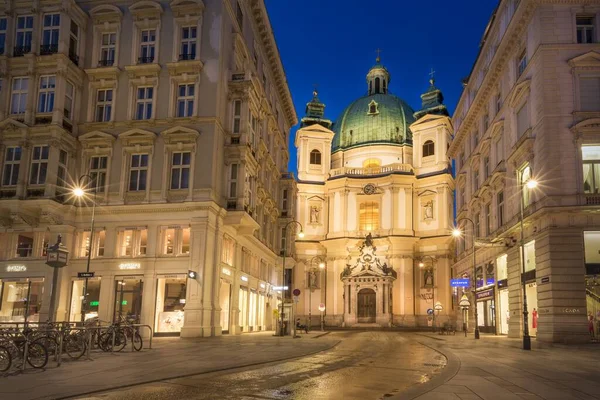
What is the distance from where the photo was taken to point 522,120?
41969 millimetres

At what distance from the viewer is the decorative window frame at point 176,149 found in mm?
39875

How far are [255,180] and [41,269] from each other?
16.7m

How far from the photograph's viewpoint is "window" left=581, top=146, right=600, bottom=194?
3556 centimetres

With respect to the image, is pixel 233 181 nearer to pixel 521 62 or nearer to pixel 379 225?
pixel 521 62

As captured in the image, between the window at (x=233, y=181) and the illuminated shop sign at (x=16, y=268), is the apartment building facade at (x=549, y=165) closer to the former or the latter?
the window at (x=233, y=181)

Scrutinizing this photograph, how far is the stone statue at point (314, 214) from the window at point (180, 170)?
164 feet

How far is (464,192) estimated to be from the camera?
65.9 metres

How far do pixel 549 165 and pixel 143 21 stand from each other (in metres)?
28.5

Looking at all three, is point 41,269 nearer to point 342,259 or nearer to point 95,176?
point 95,176

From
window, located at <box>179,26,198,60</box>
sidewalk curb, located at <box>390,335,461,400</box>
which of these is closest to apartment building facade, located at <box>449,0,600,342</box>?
sidewalk curb, located at <box>390,335,461,400</box>

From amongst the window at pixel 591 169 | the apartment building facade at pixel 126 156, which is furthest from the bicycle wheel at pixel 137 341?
the window at pixel 591 169

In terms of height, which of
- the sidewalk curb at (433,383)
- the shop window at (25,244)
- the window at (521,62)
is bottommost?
the sidewalk curb at (433,383)

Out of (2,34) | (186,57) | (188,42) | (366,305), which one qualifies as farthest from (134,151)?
(366,305)

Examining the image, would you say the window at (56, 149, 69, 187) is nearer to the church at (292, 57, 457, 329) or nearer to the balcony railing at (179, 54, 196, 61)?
the balcony railing at (179, 54, 196, 61)
